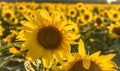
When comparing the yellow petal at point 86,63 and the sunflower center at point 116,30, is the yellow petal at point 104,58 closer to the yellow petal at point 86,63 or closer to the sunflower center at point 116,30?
the yellow petal at point 86,63

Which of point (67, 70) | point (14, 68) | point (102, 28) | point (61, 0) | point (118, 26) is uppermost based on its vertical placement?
point (67, 70)

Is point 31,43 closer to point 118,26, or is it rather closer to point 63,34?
point 63,34

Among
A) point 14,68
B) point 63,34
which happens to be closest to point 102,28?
point 14,68

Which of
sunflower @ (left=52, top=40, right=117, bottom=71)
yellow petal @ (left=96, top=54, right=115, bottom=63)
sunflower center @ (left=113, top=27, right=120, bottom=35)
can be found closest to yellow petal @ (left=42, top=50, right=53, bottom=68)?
sunflower @ (left=52, top=40, right=117, bottom=71)

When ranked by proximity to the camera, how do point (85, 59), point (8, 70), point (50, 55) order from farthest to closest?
1. point (8, 70)
2. point (50, 55)
3. point (85, 59)

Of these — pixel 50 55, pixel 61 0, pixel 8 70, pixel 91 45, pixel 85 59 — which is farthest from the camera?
pixel 61 0

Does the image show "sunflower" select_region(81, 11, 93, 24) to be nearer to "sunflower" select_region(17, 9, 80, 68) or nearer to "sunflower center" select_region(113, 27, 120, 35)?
Result: "sunflower center" select_region(113, 27, 120, 35)

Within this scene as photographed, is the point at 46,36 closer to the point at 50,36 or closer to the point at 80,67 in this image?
the point at 50,36

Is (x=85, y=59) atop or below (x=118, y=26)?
atop
